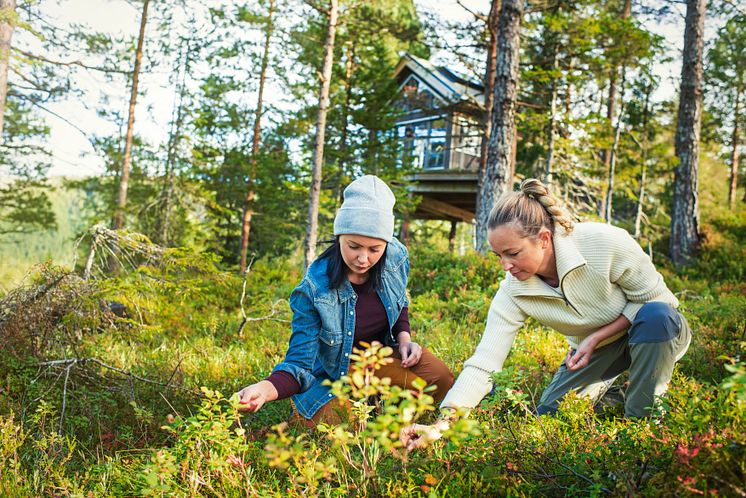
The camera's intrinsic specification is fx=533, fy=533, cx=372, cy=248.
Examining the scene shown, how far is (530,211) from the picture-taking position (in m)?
2.97

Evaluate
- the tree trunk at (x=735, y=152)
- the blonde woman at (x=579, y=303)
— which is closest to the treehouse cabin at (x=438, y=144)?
the tree trunk at (x=735, y=152)

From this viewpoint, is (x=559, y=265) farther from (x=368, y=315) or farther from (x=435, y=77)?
(x=435, y=77)

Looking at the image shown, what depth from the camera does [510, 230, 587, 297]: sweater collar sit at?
3.11 metres

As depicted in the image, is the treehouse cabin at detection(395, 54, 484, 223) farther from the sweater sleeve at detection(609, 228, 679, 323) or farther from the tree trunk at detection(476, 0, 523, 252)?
the sweater sleeve at detection(609, 228, 679, 323)

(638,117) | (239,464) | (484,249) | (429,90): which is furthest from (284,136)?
(239,464)

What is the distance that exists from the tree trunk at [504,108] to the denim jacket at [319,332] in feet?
22.3

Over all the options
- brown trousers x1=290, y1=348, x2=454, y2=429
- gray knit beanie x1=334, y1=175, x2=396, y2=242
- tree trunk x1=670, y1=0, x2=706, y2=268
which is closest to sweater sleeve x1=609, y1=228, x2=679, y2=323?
brown trousers x1=290, y1=348, x2=454, y2=429

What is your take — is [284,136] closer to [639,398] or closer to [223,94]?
[223,94]

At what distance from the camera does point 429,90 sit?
21.3 m

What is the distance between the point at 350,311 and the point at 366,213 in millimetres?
706

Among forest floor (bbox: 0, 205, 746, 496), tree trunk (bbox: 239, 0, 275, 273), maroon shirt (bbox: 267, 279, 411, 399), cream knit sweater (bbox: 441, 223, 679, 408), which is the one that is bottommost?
forest floor (bbox: 0, 205, 746, 496)

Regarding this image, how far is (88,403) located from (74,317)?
3.68 ft

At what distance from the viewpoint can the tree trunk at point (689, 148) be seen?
37.1ft

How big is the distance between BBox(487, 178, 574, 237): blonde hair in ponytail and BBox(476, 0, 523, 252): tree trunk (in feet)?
22.5
